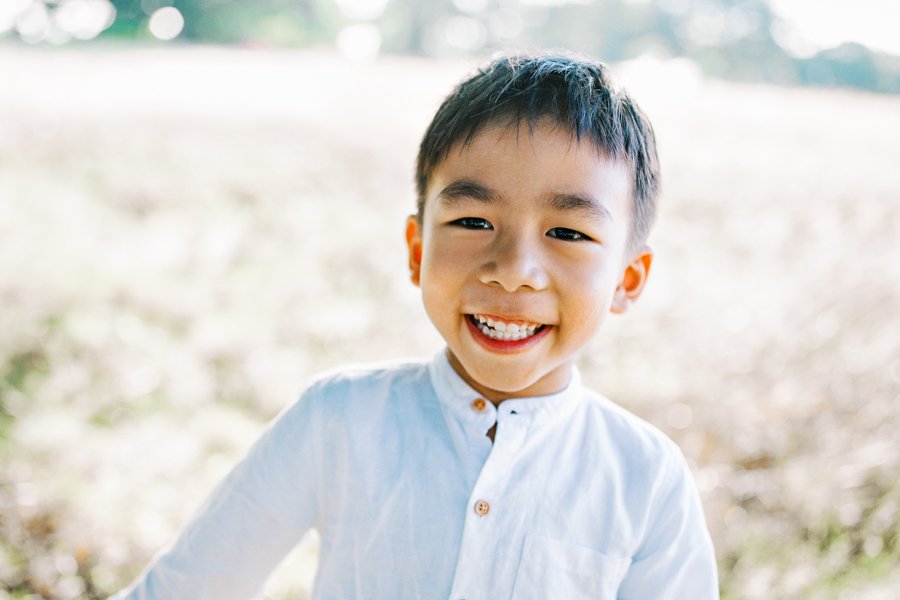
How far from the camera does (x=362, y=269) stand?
3.82m

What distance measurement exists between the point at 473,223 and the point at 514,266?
0.11m

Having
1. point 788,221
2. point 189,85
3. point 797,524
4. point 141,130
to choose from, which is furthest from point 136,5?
point 797,524

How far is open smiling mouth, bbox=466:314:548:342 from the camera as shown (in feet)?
3.72

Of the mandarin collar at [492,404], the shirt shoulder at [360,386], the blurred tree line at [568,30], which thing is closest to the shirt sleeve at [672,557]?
the mandarin collar at [492,404]

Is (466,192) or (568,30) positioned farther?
(568,30)

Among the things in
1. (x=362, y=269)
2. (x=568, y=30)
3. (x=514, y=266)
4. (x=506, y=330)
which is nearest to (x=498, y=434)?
(x=506, y=330)

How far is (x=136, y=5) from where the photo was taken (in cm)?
636

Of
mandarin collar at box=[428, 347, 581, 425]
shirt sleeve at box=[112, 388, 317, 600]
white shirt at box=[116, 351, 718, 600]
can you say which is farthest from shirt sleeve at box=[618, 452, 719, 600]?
shirt sleeve at box=[112, 388, 317, 600]

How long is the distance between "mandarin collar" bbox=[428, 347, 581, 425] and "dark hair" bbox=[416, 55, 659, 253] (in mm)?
274

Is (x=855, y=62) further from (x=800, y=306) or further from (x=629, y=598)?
(x=629, y=598)

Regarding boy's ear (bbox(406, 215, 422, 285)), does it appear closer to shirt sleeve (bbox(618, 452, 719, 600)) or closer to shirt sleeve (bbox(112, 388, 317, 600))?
shirt sleeve (bbox(112, 388, 317, 600))

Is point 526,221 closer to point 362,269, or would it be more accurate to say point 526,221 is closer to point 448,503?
point 448,503

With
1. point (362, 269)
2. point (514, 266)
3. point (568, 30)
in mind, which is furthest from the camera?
point (568, 30)

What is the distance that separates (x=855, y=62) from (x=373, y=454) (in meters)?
3.94
